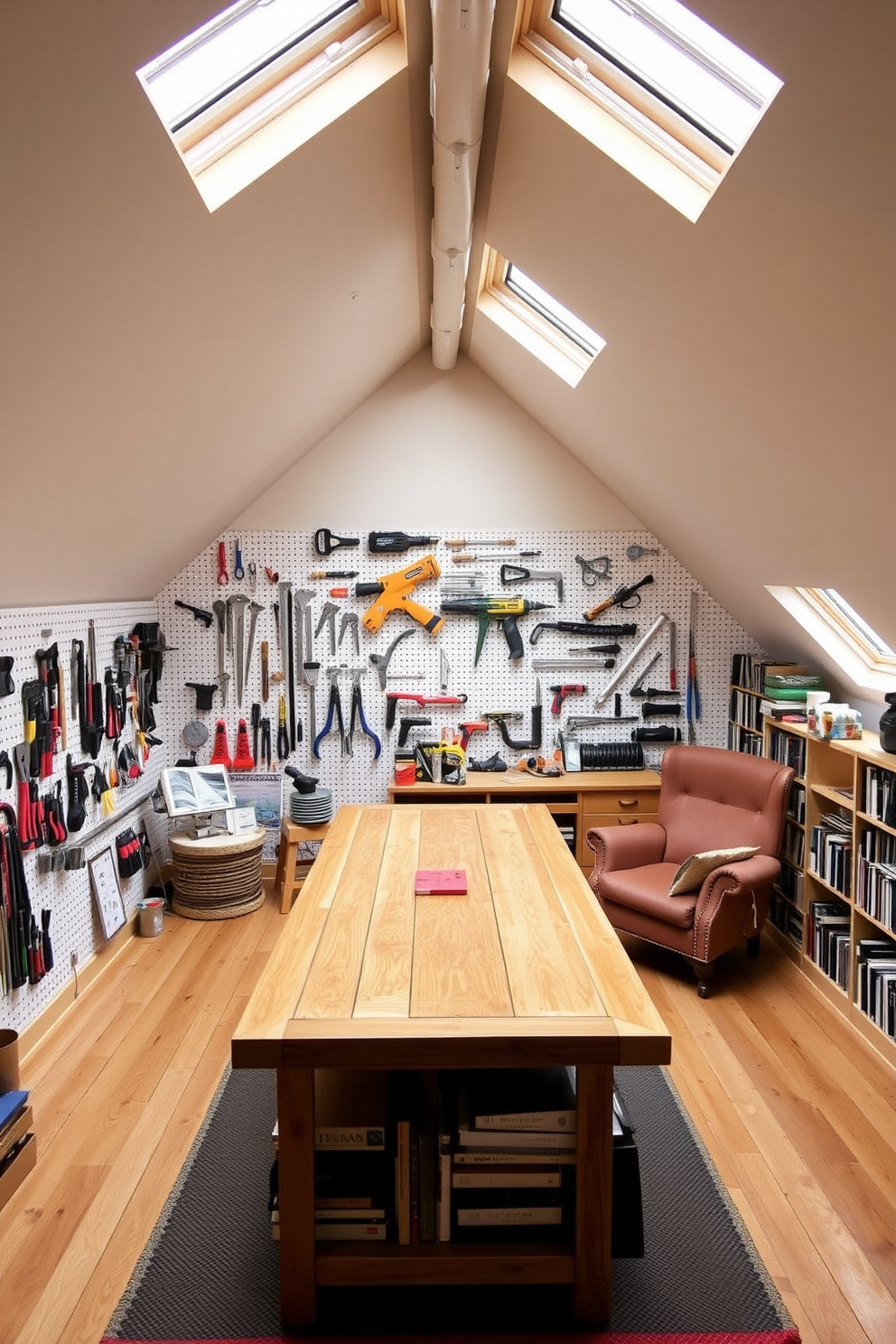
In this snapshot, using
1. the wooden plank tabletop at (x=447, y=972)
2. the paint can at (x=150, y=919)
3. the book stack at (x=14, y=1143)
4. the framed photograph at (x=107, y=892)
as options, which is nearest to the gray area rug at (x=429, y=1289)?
the book stack at (x=14, y=1143)

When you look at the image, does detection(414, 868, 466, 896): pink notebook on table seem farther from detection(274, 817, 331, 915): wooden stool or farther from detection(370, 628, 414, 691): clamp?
detection(370, 628, 414, 691): clamp

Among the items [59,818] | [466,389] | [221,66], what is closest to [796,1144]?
[59,818]

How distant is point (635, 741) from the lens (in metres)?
5.05

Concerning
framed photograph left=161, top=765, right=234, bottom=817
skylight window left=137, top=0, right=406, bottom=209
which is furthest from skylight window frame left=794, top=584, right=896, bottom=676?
framed photograph left=161, top=765, right=234, bottom=817

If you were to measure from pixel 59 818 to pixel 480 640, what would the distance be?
2463 millimetres

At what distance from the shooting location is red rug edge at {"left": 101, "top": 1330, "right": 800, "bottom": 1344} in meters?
1.95

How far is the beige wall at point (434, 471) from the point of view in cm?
497

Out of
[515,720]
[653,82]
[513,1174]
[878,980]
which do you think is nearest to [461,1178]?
[513,1174]

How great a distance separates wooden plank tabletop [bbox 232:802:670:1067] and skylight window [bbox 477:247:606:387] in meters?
2.29

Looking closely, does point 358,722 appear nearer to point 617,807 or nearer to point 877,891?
point 617,807

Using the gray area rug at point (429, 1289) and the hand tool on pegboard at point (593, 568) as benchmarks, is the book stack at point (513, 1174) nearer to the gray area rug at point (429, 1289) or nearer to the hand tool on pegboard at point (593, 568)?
the gray area rug at point (429, 1289)

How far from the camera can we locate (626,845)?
13.8ft

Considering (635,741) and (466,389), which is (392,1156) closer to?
(635,741)

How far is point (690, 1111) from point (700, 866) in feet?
3.50
